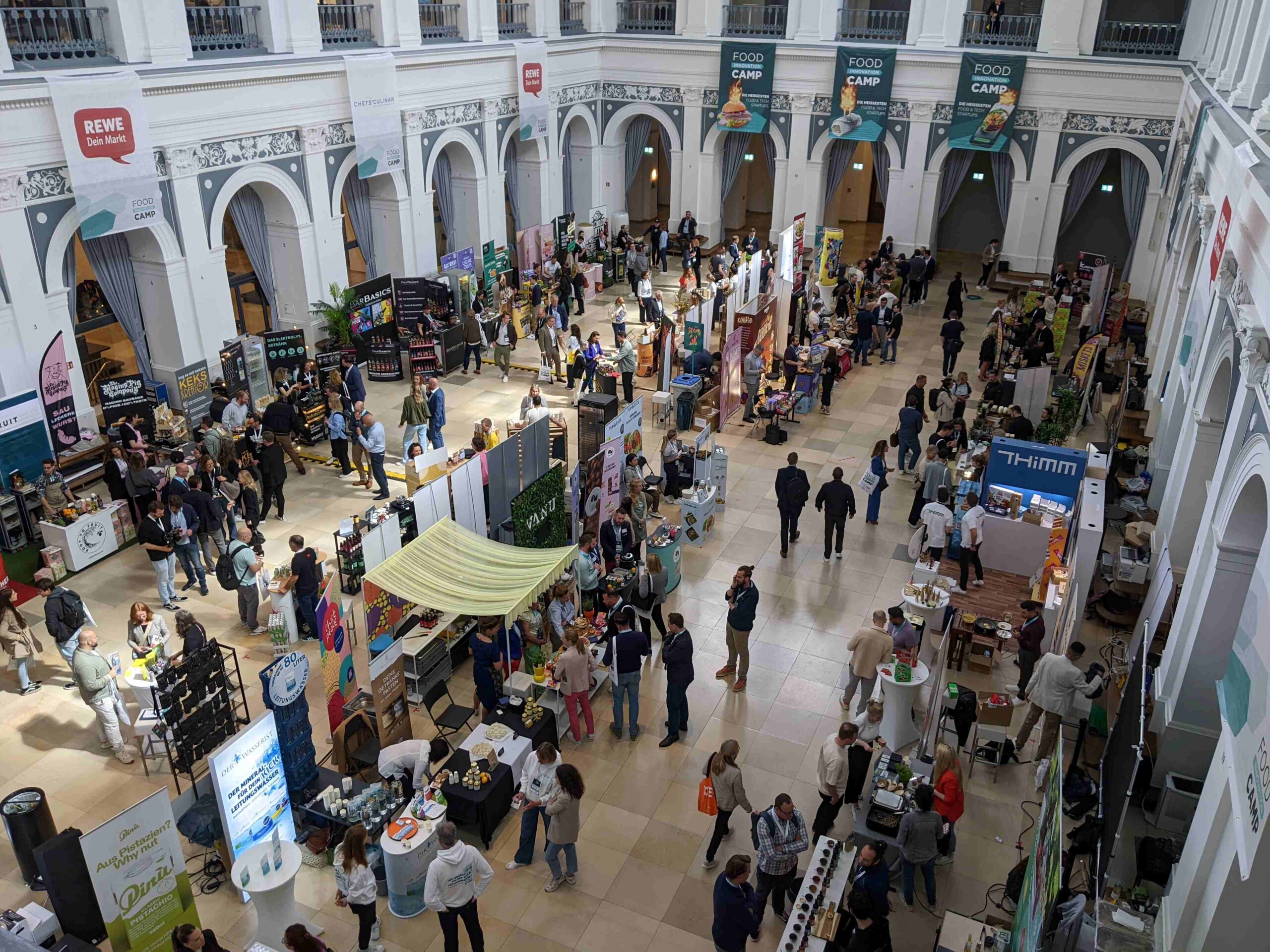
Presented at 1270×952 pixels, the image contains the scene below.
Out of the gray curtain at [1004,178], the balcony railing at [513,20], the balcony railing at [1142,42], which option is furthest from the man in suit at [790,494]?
the balcony railing at [1142,42]

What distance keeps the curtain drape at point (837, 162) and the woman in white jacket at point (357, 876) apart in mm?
22057

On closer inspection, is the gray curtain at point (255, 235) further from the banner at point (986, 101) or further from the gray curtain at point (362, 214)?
the banner at point (986, 101)

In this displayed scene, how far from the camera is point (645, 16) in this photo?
2611 centimetres

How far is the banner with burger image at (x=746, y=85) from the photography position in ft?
80.3

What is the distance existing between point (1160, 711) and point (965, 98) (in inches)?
694

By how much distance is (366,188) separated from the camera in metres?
19.4

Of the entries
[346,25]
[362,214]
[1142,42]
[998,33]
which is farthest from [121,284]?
[1142,42]

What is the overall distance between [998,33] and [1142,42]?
318 centimetres

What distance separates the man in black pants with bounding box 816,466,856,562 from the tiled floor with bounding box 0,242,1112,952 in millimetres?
439

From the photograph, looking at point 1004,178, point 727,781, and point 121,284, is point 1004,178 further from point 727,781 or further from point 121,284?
point 727,781

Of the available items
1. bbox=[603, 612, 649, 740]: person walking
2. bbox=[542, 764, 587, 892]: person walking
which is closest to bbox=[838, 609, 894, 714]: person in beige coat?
bbox=[603, 612, 649, 740]: person walking

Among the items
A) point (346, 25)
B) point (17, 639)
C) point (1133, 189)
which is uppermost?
point (346, 25)

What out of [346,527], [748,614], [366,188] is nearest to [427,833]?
[748,614]

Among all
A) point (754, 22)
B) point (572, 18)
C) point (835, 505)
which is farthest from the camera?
point (754, 22)
